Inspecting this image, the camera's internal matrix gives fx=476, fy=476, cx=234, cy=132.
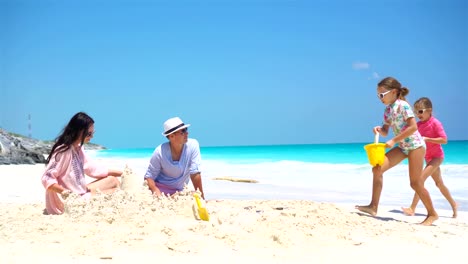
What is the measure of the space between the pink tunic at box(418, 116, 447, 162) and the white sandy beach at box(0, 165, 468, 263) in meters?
1.09

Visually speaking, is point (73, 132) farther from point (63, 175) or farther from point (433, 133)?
point (433, 133)

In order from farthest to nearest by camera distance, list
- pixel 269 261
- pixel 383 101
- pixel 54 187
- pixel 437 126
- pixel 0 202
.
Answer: pixel 0 202 < pixel 437 126 < pixel 383 101 < pixel 54 187 < pixel 269 261

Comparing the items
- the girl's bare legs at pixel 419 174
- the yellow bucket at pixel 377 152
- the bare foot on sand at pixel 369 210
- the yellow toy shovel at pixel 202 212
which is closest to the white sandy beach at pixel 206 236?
the yellow toy shovel at pixel 202 212

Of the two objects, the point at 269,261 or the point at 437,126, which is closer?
the point at 269,261

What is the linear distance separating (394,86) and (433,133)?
1.08m

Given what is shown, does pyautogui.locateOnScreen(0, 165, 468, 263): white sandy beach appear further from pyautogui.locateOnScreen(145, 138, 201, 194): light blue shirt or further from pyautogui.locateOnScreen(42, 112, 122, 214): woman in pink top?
pyautogui.locateOnScreen(145, 138, 201, 194): light blue shirt

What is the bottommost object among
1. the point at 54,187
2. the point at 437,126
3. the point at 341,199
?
the point at 341,199

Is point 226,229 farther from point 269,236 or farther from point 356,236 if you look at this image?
point 356,236

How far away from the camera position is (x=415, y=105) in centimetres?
577

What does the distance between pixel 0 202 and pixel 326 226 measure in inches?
168

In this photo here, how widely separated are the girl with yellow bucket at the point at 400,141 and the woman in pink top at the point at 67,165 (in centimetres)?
292

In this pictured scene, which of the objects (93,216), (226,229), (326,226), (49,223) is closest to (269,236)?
(226,229)

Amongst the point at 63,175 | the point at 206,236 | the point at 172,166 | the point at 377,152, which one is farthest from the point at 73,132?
the point at 377,152

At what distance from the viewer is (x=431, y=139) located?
5.50 metres
